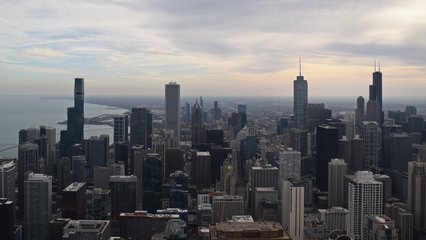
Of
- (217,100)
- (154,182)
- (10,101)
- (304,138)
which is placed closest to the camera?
(10,101)

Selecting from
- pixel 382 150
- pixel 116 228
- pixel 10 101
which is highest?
pixel 10 101

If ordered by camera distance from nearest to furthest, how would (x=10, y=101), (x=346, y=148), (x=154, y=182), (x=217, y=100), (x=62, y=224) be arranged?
(x=62, y=224) < (x=10, y=101) < (x=154, y=182) < (x=346, y=148) < (x=217, y=100)

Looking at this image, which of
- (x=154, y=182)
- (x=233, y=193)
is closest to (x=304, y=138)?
(x=233, y=193)

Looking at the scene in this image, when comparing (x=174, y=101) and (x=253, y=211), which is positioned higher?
(x=174, y=101)

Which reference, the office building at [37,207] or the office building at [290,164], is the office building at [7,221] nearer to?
the office building at [37,207]

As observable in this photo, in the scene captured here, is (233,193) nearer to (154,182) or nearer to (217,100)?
(154,182)

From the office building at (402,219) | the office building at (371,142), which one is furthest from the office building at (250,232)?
the office building at (371,142)

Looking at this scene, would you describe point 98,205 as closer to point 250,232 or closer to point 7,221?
point 7,221
